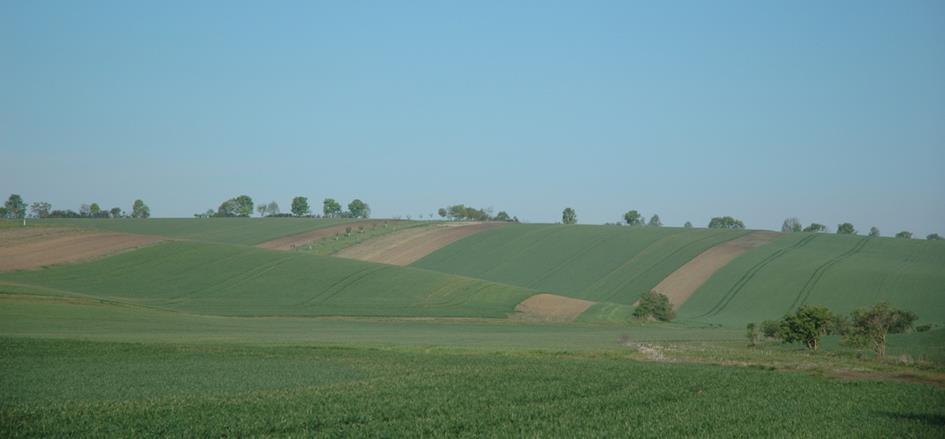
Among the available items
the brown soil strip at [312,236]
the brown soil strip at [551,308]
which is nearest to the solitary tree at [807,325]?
the brown soil strip at [551,308]

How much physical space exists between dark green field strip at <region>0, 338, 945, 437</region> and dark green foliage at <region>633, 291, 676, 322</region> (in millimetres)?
41635

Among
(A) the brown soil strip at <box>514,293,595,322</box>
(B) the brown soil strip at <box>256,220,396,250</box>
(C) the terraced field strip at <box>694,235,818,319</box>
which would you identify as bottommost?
(A) the brown soil strip at <box>514,293,595,322</box>

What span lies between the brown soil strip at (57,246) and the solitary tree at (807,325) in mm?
65637

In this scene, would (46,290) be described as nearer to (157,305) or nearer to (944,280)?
(157,305)

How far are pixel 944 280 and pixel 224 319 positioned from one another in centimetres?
6764

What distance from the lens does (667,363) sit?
40812 millimetres

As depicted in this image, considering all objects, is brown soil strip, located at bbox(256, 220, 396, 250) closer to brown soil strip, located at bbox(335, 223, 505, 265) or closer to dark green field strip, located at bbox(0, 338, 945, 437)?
brown soil strip, located at bbox(335, 223, 505, 265)

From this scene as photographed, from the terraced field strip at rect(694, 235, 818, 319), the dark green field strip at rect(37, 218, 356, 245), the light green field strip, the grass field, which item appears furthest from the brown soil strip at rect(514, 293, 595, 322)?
the dark green field strip at rect(37, 218, 356, 245)

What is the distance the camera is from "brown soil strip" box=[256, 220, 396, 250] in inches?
4838

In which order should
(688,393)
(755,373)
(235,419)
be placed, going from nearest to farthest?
(235,419), (688,393), (755,373)

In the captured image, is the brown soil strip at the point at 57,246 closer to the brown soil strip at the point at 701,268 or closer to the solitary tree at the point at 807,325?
the brown soil strip at the point at 701,268

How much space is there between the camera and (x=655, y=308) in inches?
3162

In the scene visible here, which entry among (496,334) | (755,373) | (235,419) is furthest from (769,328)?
(235,419)

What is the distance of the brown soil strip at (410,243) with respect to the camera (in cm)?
11362
